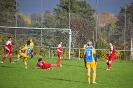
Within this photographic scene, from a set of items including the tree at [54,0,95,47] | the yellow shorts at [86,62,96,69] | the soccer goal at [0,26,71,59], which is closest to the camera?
the yellow shorts at [86,62,96,69]

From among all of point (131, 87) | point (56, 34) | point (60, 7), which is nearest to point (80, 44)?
point (56, 34)

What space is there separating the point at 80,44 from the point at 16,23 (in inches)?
312

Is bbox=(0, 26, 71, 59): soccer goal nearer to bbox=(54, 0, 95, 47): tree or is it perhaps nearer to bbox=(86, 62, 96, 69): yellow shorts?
bbox=(54, 0, 95, 47): tree

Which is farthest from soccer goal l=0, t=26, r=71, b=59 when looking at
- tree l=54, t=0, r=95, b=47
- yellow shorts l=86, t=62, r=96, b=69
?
yellow shorts l=86, t=62, r=96, b=69

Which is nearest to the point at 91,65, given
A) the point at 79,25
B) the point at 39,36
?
the point at 39,36

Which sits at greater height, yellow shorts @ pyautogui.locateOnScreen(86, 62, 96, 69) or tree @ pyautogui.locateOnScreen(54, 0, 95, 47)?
tree @ pyautogui.locateOnScreen(54, 0, 95, 47)

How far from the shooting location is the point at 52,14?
46.2 metres

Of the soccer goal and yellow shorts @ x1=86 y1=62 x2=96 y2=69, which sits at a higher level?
the soccer goal

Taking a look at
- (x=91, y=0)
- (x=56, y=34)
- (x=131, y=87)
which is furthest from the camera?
(x=91, y=0)

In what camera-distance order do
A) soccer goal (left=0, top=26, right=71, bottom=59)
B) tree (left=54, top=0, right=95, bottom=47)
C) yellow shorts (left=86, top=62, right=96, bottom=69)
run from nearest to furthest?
yellow shorts (left=86, top=62, right=96, bottom=69) < soccer goal (left=0, top=26, right=71, bottom=59) < tree (left=54, top=0, right=95, bottom=47)

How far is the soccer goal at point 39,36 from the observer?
1679 inches

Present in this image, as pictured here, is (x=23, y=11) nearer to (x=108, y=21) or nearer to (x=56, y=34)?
(x=56, y=34)

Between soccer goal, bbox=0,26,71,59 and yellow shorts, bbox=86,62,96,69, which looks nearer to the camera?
yellow shorts, bbox=86,62,96,69

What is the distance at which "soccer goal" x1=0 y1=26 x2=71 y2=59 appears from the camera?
42653mm
